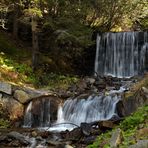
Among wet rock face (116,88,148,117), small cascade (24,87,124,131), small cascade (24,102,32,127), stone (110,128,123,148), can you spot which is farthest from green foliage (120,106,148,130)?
small cascade (24,102,32,127)

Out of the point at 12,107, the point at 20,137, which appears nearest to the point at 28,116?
the point at 12,107

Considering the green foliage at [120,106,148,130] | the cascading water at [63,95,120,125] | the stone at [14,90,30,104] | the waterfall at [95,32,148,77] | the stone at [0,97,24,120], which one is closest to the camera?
the green foliage at [120,106,148,130]

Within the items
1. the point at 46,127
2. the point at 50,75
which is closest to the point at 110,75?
the point at 50,75

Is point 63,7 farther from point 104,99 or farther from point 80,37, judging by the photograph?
point 104,99

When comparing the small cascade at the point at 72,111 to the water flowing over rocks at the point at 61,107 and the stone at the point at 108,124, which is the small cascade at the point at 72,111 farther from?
the stone at the point at 108,124

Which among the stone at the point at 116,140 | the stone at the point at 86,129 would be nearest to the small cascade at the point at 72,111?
the stone at the point at 86,129

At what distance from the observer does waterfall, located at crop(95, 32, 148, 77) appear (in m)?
26.8

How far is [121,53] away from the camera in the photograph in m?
27.5

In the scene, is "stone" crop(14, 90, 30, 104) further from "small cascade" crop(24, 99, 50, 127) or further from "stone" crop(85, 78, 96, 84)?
"stone" crop(85, 78, 96, 84)

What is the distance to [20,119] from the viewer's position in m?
18.8

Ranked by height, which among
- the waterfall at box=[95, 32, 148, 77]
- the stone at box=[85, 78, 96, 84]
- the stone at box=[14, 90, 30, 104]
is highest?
the waterfall at box=[95, 32, 148, 77]

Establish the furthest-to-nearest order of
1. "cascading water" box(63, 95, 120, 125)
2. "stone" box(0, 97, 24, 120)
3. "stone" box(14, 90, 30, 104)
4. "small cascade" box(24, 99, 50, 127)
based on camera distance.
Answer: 1. "stone" box(14, 90, 30, 104)
2. "small cascade" box(24, 99, 50, 127)
3. "stone" box(0, 97, 24, 120)
4. "cascading water" box(63, 95, 120, 125)

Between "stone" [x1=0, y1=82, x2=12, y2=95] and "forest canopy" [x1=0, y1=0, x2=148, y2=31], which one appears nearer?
"stone" [x1=0, y1=82, x2=12, y2=95]

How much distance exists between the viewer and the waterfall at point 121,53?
26.8 meters
